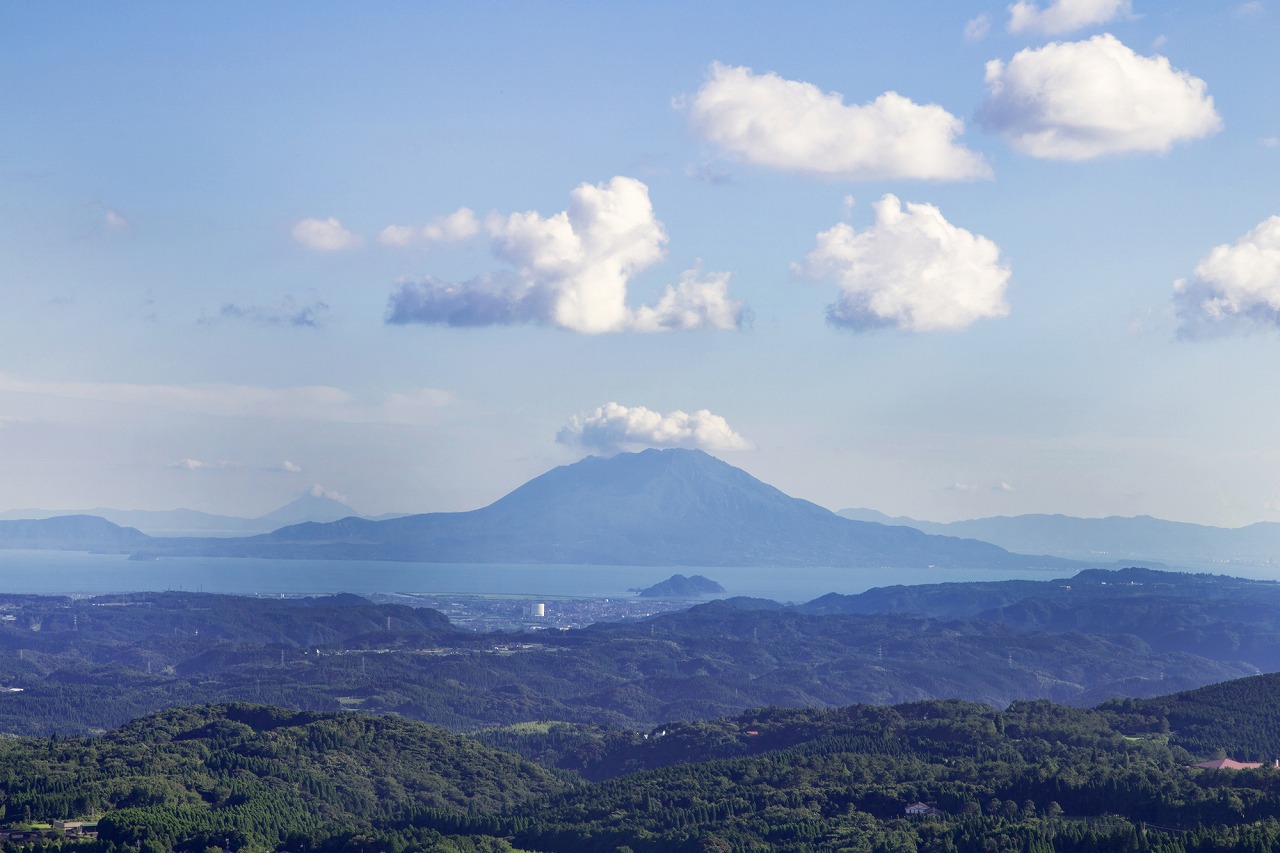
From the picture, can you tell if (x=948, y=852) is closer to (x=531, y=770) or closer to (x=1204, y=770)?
(x=1204, y=770)

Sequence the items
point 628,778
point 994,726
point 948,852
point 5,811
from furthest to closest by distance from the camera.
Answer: point 994,726, point 628,778, point 5,811, point 948,852

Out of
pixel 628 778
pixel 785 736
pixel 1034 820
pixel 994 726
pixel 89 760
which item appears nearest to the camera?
pixel 1034 820

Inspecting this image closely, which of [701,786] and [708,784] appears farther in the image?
[708,784]

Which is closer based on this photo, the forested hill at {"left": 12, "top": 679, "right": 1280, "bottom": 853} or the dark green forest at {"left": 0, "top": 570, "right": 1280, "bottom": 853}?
the forested hill at {"left": 12, "top": 679, "right": 1280, "bottom": 853}

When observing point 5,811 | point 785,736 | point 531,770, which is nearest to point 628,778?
point 531,770

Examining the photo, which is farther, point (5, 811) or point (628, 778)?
→ point (628, 778)

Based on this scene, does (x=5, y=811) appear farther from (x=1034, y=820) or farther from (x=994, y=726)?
(x=994, y=726)

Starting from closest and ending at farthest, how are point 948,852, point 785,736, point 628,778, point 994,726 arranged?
point 948,852, point 628,778, point 994,726, point 785,736

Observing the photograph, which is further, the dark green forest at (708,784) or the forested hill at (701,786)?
the dark green forest at (708,784)

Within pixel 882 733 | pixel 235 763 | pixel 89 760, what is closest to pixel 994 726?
pixel 882 733
